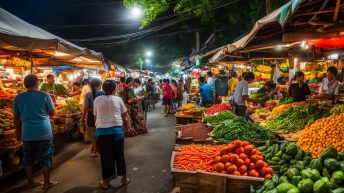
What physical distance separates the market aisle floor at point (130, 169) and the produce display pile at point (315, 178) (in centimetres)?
258

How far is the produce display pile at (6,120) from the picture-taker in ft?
19.5

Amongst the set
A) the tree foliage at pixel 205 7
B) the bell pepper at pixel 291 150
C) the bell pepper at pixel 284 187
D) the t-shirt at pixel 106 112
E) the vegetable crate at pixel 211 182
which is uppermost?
the tree foliage at pixel 205 7

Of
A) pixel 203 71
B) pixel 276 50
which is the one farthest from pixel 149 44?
pixel 276 50

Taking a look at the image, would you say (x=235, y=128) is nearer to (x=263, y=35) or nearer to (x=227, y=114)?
(x=227, y=114)

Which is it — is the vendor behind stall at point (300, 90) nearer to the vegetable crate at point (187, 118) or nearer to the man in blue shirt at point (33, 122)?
the vegetable crate at point (187, 118)

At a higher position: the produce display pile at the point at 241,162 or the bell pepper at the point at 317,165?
the bell pepper at the point at 317,165

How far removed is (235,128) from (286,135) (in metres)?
0.99

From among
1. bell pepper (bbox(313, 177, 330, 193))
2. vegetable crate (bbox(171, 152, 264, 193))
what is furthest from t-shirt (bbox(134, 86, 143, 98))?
bell pepper (bbox(313, 177, 330, 193))

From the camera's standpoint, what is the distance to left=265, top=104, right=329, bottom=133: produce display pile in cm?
543

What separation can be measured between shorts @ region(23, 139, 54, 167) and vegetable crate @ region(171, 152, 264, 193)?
286 cm

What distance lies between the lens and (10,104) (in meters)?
7.29

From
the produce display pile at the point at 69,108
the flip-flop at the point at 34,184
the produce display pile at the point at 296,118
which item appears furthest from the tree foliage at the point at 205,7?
the flip-flop at the point at 34,184

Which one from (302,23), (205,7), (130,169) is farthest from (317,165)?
(205,7)

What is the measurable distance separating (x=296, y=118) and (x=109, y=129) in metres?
3.87
